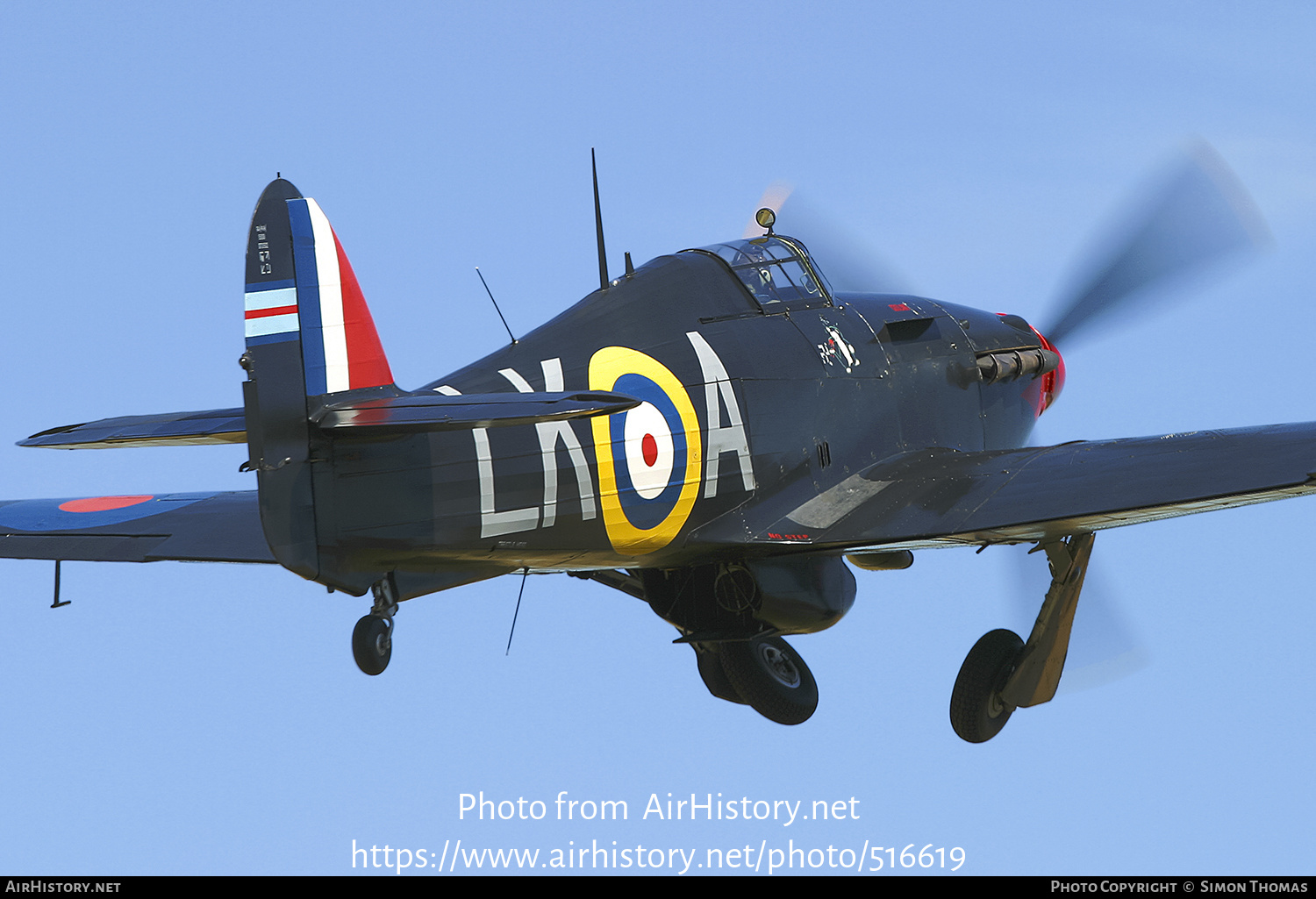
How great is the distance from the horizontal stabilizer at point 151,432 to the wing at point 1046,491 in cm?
294

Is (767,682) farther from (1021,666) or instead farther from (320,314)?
(320,314)

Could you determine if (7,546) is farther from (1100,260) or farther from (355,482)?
(1100,260)

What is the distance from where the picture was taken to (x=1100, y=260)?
1338cm

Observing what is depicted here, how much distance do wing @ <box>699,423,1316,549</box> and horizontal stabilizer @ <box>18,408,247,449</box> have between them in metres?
2.94

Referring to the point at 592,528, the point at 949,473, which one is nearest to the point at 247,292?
the point at 592,528

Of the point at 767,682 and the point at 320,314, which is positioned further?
the point at 767,682

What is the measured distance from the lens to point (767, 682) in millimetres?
11656

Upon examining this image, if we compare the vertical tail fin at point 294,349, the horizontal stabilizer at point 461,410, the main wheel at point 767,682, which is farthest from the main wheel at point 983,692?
the vertical tail fin at point 294,349

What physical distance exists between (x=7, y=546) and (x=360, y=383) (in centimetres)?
303

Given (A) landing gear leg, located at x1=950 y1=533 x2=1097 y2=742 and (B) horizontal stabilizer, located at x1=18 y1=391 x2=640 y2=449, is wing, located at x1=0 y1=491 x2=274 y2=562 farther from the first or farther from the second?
(A) landing gear leg, located at x1=950 y1=533 x2=1097 y2=742

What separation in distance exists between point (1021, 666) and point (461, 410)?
4765mm

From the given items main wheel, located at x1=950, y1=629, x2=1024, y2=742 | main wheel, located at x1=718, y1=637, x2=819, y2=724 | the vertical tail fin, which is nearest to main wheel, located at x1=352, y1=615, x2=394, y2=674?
the vertical tail fin

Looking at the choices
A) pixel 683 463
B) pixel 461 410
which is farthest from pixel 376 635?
pixel 683 463

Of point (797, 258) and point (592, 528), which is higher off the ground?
point (797, 258)
